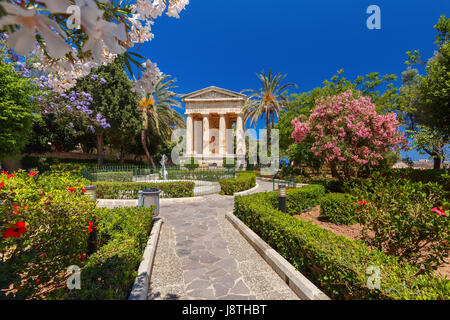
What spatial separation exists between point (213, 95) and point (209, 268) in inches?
1241

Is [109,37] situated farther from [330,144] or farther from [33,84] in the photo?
[33,84]

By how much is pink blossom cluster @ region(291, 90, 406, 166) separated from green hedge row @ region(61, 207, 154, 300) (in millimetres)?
9954

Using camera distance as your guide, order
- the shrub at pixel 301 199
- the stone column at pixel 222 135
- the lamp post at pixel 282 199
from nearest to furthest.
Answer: the lamp post at pixel 282 199 < the shrub at pixel 301 199 < the stone column at pixel 222 135

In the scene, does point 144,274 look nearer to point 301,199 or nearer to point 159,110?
point 301,199

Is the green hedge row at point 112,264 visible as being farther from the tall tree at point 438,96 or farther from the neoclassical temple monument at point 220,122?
the neoclassical temple monument at point 220,122

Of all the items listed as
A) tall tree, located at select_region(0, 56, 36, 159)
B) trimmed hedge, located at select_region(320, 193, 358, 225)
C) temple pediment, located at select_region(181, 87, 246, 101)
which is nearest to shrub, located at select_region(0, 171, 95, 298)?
trimmed hedge, located at select_region(320, 193, 358, 225)

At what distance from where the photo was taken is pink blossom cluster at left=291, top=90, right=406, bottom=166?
10.0m

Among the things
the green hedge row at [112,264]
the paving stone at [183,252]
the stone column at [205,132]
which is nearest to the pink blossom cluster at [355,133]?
the paving stone at [183,252]

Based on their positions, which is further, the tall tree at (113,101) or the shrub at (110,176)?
the tall tree at (113,101)

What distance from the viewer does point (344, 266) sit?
8.46 ft

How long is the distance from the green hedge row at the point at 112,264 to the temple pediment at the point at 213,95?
30.0 m

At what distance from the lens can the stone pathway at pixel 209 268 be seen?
10.1 ft

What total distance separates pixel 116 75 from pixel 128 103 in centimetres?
333

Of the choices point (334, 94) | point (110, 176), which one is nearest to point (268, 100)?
point (334, 94)
